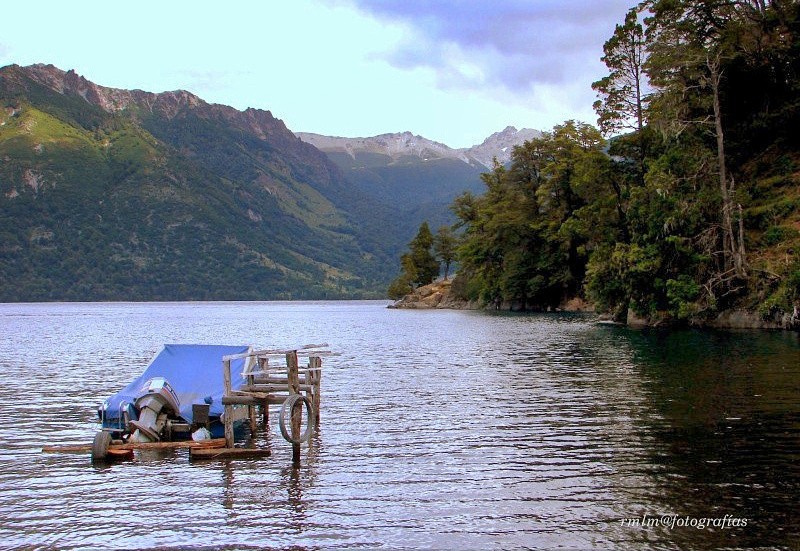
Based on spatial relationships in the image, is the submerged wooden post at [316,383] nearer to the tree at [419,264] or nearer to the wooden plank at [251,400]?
the wooden plank at [251,400]

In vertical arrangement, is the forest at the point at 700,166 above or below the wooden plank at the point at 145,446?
above

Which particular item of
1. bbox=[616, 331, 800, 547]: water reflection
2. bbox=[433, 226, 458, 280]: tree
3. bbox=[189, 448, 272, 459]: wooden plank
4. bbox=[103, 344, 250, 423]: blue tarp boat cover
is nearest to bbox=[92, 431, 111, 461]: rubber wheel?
bbox=[189, 448, 272, 459]: wooden plank

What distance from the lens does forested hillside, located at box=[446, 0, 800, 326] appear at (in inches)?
2030

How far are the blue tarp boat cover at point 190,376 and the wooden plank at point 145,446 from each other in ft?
5.33

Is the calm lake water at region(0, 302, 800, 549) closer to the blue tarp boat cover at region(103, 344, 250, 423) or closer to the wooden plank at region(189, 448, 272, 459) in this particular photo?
the wooden plank at region(189, 448, 272, 459)

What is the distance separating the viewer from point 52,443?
770 inches

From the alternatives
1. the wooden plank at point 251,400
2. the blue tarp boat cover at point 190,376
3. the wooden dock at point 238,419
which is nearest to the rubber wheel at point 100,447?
the wooden dock at point 238,419

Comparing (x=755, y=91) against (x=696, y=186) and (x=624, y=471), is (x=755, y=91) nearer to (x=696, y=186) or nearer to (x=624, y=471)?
(x=696, y=186)

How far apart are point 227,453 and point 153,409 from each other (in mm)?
3339

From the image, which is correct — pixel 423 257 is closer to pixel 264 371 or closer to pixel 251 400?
pixel 264 371

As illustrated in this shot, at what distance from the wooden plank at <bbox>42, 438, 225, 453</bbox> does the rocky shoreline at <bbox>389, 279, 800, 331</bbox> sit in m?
42.6

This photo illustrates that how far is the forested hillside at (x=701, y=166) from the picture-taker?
169 ft

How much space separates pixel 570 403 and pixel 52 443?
16447 mm

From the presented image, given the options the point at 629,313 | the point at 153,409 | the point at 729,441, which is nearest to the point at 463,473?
the point at 729,441
